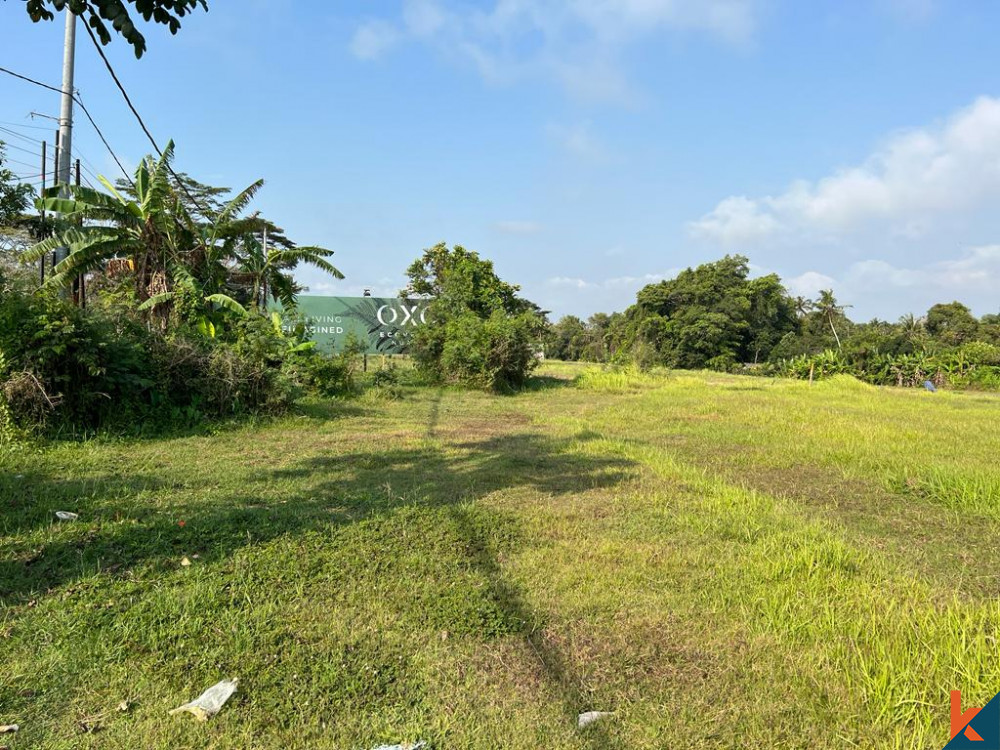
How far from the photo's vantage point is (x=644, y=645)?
275cm

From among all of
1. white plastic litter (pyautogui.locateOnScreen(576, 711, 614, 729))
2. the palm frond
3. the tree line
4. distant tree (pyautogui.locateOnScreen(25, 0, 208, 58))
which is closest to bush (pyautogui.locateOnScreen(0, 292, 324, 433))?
the palm frond

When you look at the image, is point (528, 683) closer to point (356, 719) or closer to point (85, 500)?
point (356, 719)

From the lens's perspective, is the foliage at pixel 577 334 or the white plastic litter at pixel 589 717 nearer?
the white plastic litter at pixel 589 717

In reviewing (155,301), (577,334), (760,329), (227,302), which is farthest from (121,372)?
(577,334)

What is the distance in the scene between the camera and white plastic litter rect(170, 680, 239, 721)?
221cm

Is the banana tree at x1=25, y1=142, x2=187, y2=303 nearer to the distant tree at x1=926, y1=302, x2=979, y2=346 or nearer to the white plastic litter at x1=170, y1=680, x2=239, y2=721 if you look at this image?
the white plastic litter at x1=170, y1=680, x2=239, y2=721

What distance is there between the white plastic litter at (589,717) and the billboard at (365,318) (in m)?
22.5

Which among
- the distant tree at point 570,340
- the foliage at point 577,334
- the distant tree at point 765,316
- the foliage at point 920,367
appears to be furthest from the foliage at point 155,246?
the distant tree at point 570,340

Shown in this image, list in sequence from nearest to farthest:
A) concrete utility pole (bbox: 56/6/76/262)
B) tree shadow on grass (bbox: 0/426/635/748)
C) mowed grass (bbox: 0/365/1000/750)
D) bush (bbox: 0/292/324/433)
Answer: mowed grass (bbox: 0/365/1000/750), tree shadow on grass (bbox: 0/426/635/748), bush (bbox: 0/292/324/433), concrete utility pole (bbox: 56/6/76/262)

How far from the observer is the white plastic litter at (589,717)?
221cm

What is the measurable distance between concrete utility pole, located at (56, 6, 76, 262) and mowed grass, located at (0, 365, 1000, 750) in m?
5.38

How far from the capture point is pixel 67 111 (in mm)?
8906

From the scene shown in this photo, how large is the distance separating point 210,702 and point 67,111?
10.5 metres

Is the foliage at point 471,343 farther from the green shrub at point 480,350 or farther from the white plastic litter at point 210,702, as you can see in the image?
the white plastic litter at point 210,702
